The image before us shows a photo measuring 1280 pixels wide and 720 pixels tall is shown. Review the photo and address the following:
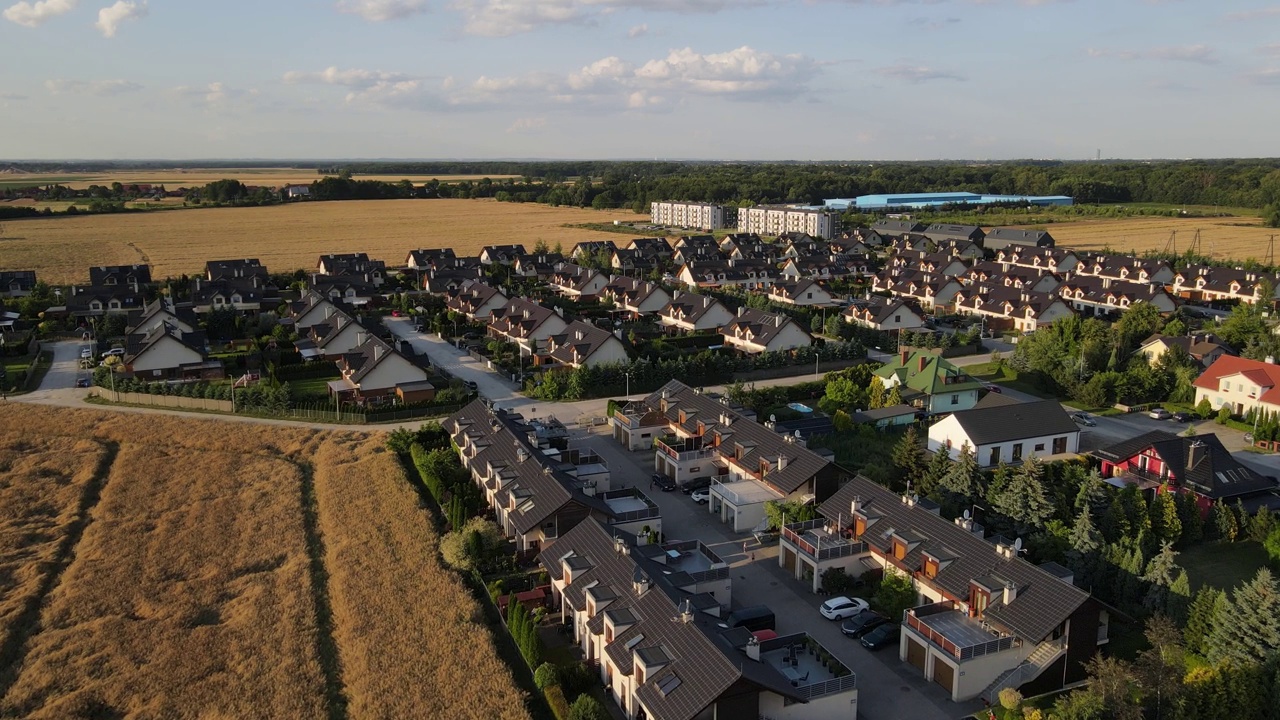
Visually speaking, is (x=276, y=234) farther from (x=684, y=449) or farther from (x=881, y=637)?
(x=881, y=637)

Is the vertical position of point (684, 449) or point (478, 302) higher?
point (478, 302)

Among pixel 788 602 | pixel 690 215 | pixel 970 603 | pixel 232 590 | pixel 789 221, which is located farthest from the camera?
pixel 690 215

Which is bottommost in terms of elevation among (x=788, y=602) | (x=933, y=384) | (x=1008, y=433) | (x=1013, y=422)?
(x=788, y=602)

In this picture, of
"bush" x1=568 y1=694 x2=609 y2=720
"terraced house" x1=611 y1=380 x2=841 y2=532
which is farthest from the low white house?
"bush" x1=568 y1=694 x2=609 y2=720

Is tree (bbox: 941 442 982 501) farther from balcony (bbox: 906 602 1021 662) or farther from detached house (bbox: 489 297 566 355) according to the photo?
detached house (bbox: 489 297 566 355)

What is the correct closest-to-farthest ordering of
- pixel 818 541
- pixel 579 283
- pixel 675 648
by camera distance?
pixel 675 648
pixel 818 541
pixel 579 283

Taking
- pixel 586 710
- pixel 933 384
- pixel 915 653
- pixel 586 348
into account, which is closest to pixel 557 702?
pixel 586 710

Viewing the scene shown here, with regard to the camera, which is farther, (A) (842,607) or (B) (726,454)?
(B) (726,454)
